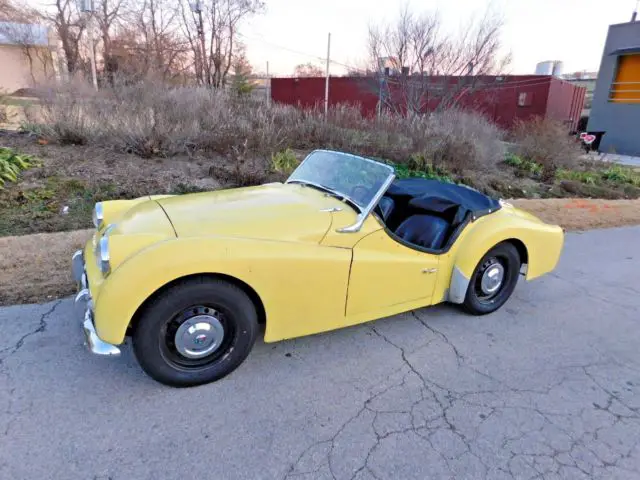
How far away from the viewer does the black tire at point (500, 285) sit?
11.7 ft

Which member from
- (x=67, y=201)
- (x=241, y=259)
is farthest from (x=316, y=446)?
(x=67, y=201)

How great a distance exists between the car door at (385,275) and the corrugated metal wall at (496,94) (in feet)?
39.6

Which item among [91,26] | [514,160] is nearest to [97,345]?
[514,160]

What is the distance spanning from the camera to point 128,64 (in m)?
17.3

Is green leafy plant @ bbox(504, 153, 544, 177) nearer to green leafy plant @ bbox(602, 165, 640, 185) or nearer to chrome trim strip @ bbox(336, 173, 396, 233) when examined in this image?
green leafy plant @ bbox(602, 165, 640, 185)

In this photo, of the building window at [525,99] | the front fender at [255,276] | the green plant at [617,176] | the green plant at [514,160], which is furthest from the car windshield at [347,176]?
the building window at [525,99]

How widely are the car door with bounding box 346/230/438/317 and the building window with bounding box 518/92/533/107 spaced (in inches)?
916

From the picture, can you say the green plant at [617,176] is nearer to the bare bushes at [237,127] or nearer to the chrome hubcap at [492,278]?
the bare bushes at [237,127]

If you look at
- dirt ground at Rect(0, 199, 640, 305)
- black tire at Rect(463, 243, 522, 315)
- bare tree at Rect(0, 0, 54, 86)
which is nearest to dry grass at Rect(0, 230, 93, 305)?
dirt ground at Rect(0, 199, 640, 305)

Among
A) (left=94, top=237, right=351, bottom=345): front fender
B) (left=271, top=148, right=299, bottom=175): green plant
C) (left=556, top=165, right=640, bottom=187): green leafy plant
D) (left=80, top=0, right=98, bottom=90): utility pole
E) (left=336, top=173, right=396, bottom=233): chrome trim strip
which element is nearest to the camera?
(left=94, top=237, right=351, bottom=345): front fender

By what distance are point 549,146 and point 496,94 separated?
10.9 metres

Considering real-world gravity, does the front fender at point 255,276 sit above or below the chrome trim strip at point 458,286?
above

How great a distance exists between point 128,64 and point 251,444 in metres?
19.2

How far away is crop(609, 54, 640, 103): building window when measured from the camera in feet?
59.2
